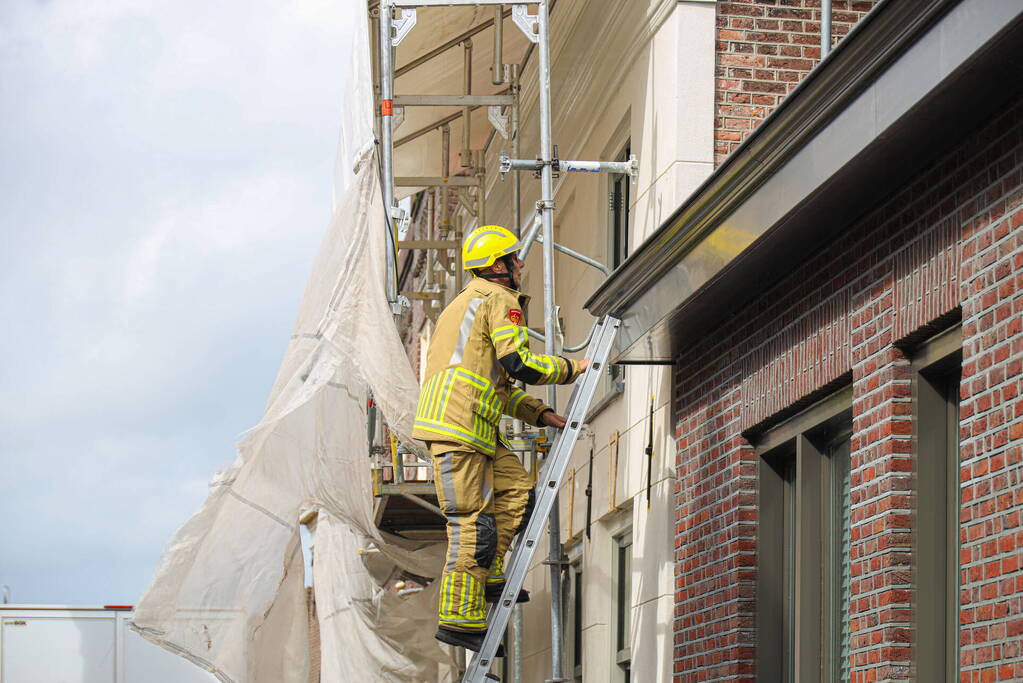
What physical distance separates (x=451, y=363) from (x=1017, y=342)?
3724mm

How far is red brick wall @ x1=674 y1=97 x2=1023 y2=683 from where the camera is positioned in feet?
19.8

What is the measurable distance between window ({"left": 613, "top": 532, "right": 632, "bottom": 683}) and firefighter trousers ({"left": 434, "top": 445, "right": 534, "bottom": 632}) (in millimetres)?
2611

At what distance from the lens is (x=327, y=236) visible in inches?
440

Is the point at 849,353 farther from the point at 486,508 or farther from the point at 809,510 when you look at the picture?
the point at 486,508

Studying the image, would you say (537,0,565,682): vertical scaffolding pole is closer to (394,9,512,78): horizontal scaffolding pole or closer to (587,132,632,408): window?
(587,132,632,408): window

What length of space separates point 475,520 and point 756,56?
3.77 meters

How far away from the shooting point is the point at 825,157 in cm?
706

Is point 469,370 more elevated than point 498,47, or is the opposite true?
point 498,47

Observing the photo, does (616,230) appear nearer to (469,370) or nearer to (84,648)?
(469,370)

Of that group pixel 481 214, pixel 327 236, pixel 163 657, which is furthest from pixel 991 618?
pixel 481 214

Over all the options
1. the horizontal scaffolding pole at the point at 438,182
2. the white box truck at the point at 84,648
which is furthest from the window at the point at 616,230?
the white box truck at the point at 84,648

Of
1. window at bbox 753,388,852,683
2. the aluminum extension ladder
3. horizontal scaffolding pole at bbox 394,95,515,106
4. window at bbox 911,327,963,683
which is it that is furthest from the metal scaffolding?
window at bbox 911,327,963,683

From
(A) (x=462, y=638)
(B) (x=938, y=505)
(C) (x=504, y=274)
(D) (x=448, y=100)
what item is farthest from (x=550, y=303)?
(B) (x=938, y=505)

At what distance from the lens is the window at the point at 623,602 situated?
1168 cm
